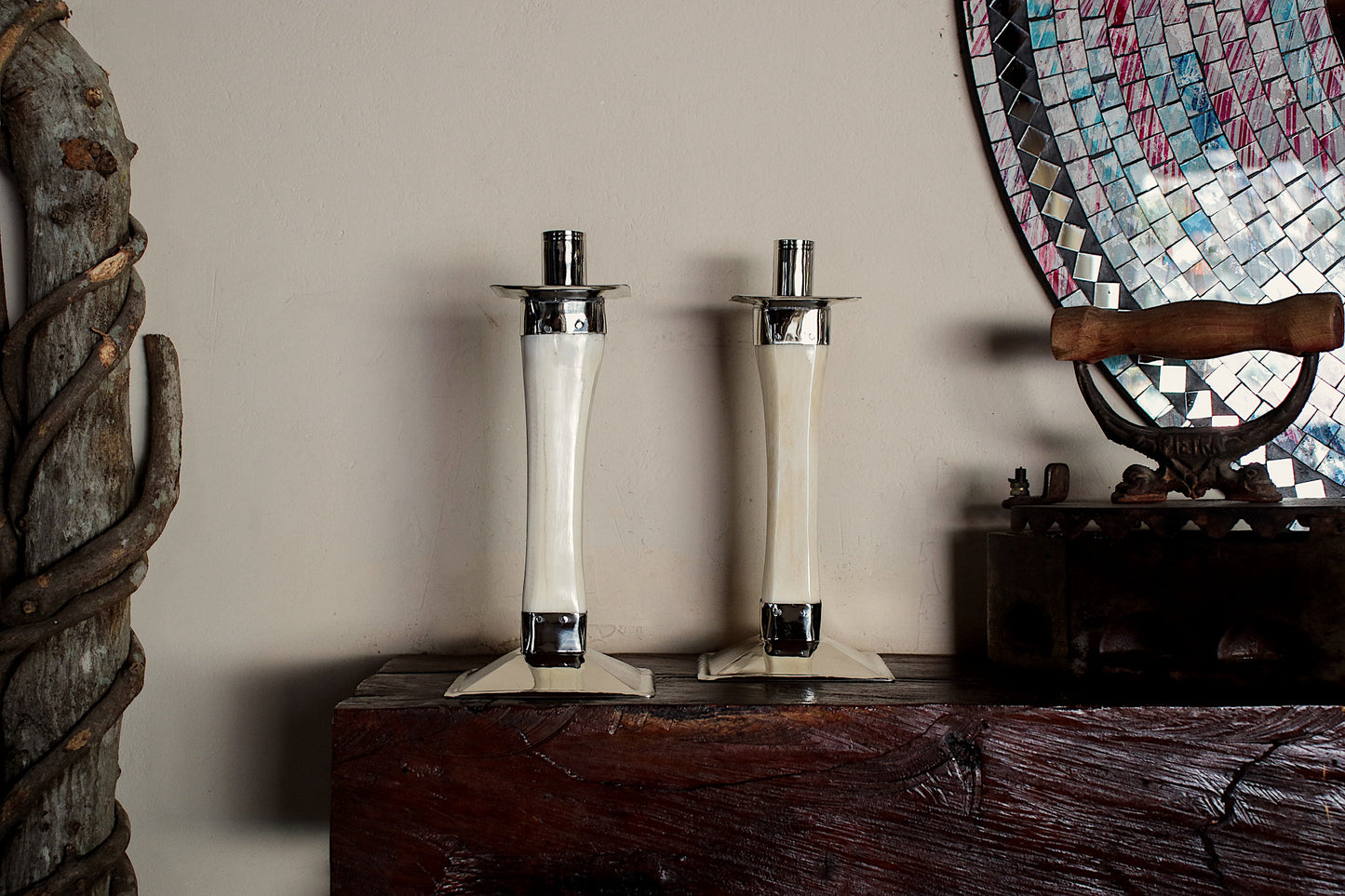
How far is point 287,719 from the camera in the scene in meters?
0.81

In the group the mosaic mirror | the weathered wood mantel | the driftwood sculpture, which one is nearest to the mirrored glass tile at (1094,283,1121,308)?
the mosaic mirror

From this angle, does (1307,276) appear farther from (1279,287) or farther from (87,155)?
(87,155)

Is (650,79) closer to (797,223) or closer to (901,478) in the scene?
(797,223)

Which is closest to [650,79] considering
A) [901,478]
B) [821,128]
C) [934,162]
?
[821,128]

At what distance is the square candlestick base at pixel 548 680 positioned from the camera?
0.65 meters

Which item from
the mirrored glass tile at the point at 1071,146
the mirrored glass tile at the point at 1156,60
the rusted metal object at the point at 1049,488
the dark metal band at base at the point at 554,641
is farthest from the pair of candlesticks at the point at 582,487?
the mirrored glass tile at the point at 1156,60

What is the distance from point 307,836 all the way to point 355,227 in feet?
1.69

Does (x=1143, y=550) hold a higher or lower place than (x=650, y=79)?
lower

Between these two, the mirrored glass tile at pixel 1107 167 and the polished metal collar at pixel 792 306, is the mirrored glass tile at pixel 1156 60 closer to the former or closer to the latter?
the mirrored glass tile at pixel 1107 167

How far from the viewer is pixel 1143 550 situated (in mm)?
676

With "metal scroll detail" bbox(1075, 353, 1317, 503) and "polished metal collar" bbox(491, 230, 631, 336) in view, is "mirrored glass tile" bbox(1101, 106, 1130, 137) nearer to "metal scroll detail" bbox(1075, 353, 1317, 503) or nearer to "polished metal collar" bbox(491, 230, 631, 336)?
"metal scroll detail" bbox(1075, 353, 1317, 503)

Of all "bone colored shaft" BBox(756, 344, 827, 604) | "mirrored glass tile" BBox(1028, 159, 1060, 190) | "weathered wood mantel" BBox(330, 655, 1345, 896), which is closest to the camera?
"weathered wood mantel" BBox(330, 655, 1345, 896)

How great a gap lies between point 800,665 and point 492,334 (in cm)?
37

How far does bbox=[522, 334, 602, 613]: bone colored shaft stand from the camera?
2.23ft
